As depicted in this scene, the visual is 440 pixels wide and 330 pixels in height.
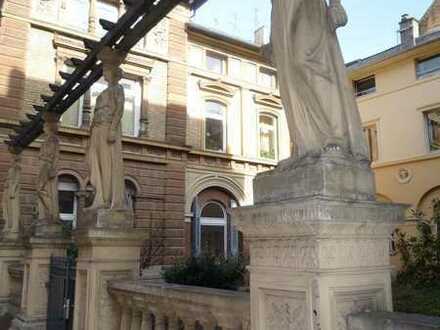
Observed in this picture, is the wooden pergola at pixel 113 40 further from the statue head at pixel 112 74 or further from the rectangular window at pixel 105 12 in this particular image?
the rectangular window at pixel 105 12

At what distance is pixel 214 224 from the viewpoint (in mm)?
20859

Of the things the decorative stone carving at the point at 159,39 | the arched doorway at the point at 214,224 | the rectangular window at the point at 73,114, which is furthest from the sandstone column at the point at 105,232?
the arched doorway at the point at 214,224

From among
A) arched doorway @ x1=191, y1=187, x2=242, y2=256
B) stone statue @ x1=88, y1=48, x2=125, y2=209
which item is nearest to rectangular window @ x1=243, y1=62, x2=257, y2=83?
arched doorway @ x1=191, y1=187, x2=242, y2=256

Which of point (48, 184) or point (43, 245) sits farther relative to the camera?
point (48, 184)

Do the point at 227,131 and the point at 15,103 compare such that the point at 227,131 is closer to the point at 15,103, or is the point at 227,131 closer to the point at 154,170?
the point at 154,170

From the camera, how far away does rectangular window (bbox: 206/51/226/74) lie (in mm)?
21641

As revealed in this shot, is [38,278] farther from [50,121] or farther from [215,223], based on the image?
[215,223]

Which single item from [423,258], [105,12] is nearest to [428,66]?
[423,258]

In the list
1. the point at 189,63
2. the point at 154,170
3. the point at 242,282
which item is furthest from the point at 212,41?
the point at 242,282

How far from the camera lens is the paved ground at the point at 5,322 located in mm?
8043

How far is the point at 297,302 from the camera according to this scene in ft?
8.79

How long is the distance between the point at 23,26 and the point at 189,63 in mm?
7206

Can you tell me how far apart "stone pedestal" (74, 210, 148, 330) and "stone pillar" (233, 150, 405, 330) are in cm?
261

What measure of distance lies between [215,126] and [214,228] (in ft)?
16.0
